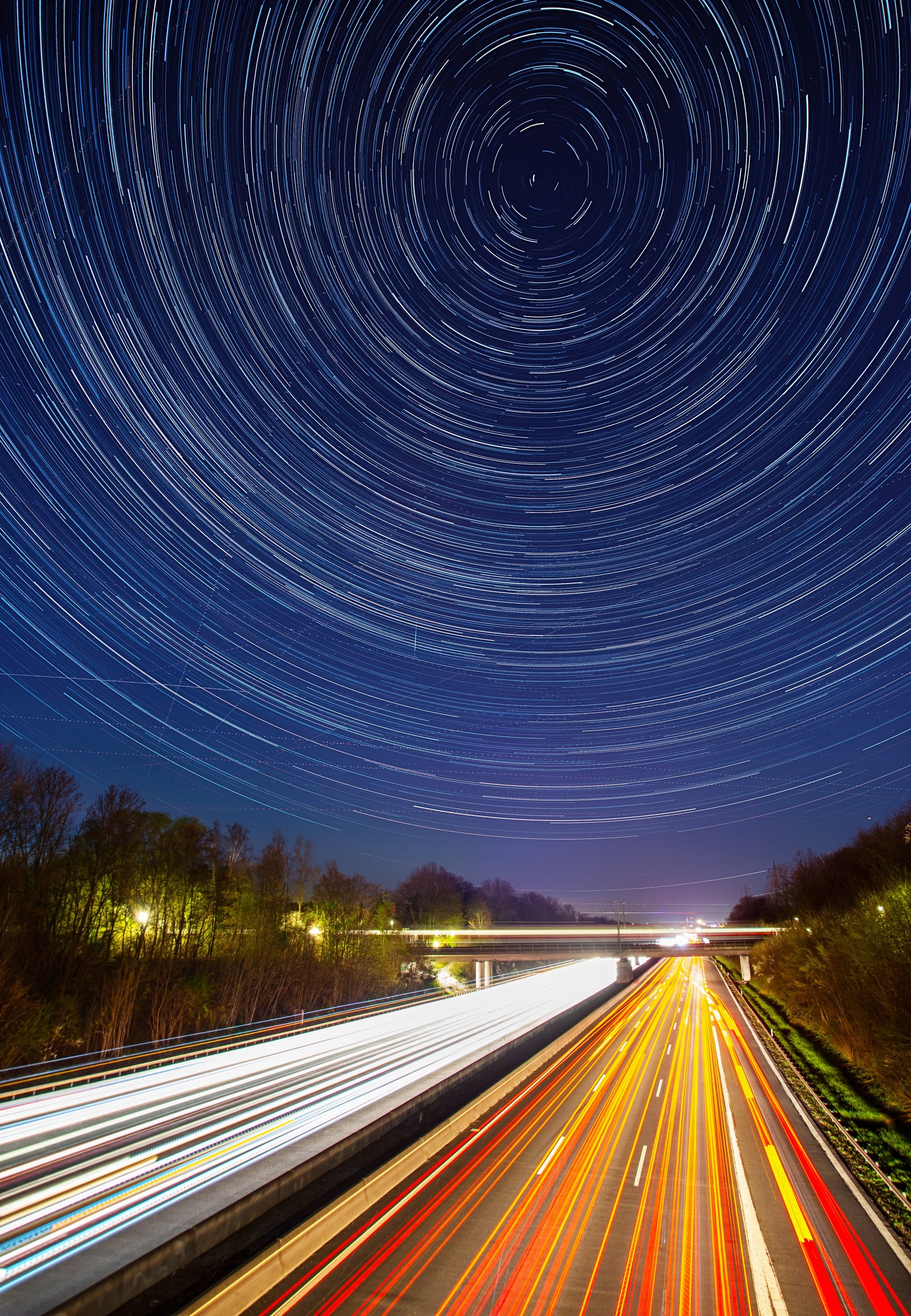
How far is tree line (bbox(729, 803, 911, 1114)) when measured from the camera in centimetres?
2422

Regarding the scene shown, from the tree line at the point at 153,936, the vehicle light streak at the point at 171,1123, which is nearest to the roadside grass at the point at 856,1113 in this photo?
the vehicle light streak at the point at 171,1123

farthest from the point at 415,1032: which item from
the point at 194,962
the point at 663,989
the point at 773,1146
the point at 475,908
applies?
the point at 475,908

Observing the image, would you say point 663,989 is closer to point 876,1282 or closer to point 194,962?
point 194,962

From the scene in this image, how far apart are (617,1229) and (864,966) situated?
858 inches

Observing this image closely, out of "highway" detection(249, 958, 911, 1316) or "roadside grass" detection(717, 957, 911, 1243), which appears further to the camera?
"roadside grass" detection(717, 957, 911, 1243)

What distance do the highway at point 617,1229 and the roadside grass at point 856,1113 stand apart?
0.66 metres

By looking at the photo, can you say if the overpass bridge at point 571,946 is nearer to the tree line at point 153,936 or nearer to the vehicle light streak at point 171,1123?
the tree line at point 153,936

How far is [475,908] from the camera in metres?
164

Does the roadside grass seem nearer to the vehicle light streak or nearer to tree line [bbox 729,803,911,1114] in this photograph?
tree line [bbox 729,803,911,1114]

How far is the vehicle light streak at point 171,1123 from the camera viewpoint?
11.1 metres

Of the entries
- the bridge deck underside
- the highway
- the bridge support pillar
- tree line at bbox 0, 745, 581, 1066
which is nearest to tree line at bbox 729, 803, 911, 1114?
the highway

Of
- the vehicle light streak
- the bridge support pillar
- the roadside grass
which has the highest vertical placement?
the bridge support pillar

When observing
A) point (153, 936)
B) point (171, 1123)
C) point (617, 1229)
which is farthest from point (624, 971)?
point (617, 1229)

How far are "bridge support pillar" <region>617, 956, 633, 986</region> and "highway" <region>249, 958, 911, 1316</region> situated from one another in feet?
189
